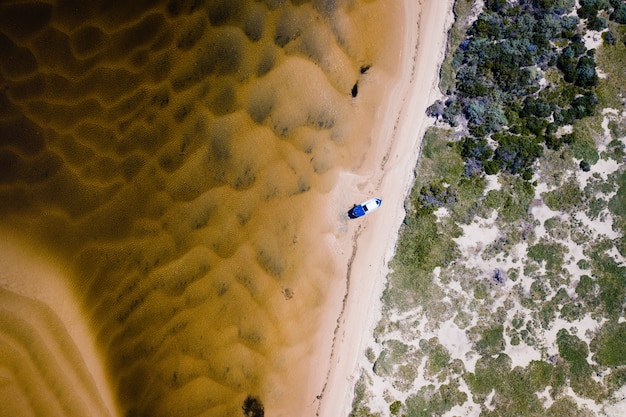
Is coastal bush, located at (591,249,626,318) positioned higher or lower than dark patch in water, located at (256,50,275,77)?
lower

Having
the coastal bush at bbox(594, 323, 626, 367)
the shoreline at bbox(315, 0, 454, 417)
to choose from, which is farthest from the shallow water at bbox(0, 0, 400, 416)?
the coastal bush at bbox(594, 323, 626, 367)

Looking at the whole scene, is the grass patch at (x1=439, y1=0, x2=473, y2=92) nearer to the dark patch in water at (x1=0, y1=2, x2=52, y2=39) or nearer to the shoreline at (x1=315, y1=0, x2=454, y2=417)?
the shoreline at (x1=315, y1=0, x2=454, y2=417)

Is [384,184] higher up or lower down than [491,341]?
higher up

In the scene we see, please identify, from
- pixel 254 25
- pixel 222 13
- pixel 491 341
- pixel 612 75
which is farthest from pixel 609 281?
pixel 222 13

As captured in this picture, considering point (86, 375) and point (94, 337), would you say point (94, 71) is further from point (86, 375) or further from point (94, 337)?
point (86, 375)

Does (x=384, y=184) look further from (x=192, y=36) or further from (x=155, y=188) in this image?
(x=192, y=36)

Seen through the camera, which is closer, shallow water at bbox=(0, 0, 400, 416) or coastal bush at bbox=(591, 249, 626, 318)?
shallow water at bbox=(0, 0, 400, 416)
